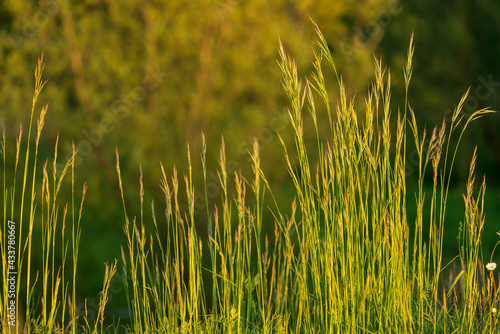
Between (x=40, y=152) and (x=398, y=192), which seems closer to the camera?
(x=398, y=192)

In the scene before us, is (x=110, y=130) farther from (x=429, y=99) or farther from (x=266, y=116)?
(x=429, y=99)

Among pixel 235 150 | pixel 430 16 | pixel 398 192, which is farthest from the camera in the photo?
pixel 430 16

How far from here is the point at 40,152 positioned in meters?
5.92

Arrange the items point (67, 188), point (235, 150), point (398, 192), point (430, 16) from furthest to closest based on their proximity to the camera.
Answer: point (430, 16) → point (67, 188) → point (235, 150) → point (398, 192)

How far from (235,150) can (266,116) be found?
46cm

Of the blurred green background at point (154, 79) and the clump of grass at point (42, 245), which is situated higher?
the blurred green background at point (154, 79)

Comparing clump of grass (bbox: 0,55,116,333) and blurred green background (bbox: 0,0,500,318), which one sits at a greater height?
blurred green background (bbox: 0,0,500,318)

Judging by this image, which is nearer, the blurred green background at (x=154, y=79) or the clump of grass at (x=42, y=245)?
the clump of grass at (x=42, y=245)

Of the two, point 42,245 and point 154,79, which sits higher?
point 154,79

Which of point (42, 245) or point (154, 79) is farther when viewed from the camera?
point (154, 79)

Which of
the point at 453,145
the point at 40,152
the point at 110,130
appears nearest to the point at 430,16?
the point at 453,145

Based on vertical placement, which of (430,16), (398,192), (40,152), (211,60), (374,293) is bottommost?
(374,293)

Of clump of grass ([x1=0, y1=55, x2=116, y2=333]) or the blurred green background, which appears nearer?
clump of grass ([x1=0, y1=55, x2=116, y2=333])

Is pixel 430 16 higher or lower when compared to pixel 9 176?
higher
